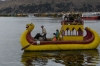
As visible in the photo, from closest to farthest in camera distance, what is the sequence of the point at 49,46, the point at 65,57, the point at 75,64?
1. the point at 75,64
2. the point at 65,57
3. the point at 49,46

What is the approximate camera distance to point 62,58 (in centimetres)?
3306

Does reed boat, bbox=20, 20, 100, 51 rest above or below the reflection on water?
above

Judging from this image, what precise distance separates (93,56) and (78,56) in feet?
5.12

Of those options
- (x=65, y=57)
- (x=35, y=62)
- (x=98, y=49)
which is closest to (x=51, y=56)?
(x=65, y=57)

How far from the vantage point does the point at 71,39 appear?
3847cm

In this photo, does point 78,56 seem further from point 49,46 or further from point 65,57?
point 49,46

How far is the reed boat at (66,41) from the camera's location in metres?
36.7

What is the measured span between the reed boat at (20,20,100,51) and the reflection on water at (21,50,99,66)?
689mm

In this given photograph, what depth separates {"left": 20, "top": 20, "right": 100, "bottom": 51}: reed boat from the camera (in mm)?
36688

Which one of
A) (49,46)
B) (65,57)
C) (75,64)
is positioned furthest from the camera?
(49,46)

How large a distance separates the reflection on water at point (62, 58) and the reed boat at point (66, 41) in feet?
2.26

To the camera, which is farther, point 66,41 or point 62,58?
point 66,41

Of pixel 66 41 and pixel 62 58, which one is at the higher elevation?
pixel 66 41

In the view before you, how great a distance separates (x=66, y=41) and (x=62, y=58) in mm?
4148
